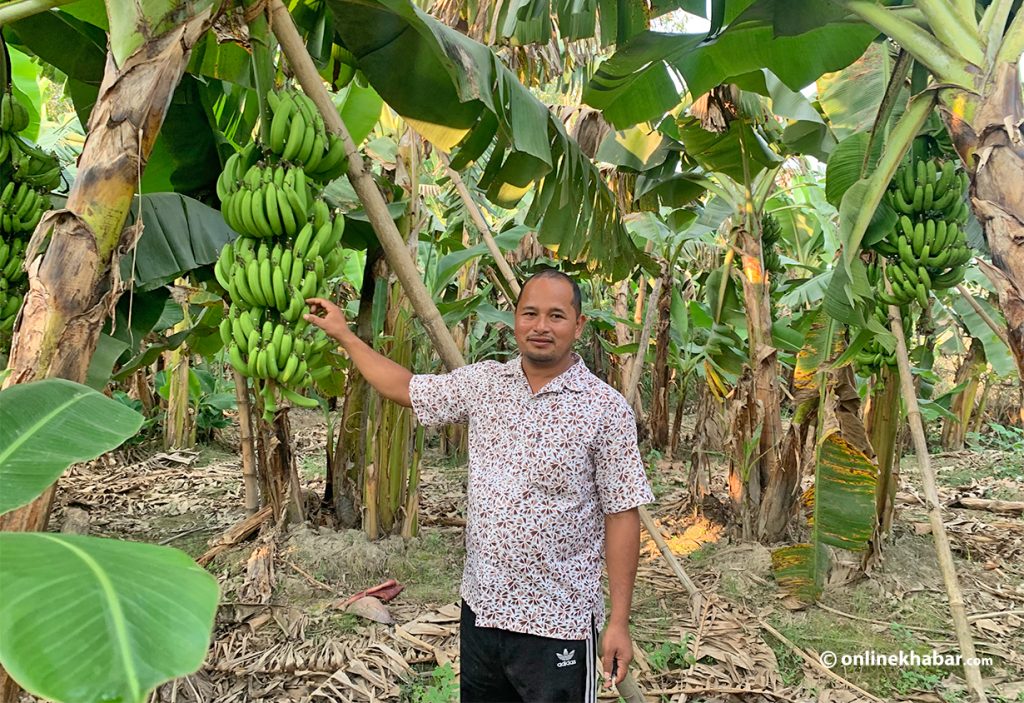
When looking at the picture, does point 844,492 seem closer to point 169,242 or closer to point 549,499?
point 549,499

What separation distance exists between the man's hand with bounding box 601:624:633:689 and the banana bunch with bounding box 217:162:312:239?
1252 mm

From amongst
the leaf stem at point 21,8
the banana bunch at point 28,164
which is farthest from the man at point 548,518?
the banana bunch at point 28,164

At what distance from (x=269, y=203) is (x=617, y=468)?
40.7 inches

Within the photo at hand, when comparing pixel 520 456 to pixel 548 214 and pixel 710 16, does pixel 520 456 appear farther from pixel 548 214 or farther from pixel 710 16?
pixel 710 16

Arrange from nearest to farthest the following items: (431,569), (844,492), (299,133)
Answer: (299,133) < (844,492) < (431,569)

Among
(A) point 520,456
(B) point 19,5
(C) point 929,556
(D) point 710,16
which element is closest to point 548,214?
(D) point 710,16

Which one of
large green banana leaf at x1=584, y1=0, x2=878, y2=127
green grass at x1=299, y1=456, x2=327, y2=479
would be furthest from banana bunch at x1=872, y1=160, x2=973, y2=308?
green grass at x1=299, y1=456, x2=327, y2=479

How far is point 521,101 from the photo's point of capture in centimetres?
218

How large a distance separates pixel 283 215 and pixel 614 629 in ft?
4.20

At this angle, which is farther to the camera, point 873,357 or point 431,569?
point 431,569

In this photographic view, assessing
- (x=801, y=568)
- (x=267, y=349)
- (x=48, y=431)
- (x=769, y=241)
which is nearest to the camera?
(x=48, y=431)

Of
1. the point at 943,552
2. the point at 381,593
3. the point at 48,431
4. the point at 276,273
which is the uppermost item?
the point at 276,273

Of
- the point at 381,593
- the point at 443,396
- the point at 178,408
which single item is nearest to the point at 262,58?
the point at 443,396

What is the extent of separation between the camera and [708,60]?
2.63 meters
